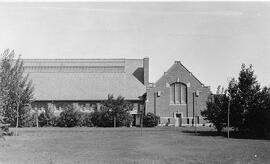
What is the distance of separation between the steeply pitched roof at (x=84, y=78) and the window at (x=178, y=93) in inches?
233

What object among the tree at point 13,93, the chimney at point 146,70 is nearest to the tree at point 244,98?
the tree at point 13,93

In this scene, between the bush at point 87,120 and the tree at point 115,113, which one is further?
the bush at point 87,120

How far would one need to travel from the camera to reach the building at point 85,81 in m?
67.9

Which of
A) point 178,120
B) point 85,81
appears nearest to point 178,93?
point 178,120

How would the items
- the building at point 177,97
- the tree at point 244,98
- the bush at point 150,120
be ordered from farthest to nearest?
the building at point 177,97 → the bush at point 150,120 → the tree at point 244,98

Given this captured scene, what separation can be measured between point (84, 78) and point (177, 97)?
1688cm

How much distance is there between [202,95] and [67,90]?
849 inches

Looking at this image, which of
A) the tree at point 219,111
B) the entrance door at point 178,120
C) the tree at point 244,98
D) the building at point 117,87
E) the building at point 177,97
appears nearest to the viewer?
the tree at point 244,98

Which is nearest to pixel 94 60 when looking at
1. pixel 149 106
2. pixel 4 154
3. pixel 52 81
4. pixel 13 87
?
pixel 52 81

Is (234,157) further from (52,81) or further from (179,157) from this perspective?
(52,81)

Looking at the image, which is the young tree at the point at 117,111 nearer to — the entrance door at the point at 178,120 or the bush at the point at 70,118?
the bush at the point at 70,118

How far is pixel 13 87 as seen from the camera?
39.0m

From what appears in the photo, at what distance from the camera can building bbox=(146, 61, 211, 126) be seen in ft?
211

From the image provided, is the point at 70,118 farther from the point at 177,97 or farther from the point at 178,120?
the point at 177,97
